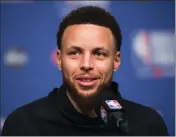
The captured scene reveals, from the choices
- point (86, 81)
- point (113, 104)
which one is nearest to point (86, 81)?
point (86, 81)

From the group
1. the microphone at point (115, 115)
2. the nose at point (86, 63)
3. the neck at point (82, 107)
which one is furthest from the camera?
the neck at point (82, 107)

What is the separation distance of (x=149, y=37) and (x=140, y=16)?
144 mm

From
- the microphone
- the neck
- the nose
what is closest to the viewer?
the microphone

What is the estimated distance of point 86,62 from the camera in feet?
3.10

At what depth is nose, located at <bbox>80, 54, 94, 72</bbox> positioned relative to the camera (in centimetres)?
95

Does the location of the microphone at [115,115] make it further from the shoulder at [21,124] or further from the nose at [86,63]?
the shoulder at [21,124]

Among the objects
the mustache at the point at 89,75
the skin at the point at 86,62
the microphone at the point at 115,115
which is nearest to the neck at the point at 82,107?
the skin at the point at 86,62

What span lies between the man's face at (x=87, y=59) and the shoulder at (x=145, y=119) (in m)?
0.18

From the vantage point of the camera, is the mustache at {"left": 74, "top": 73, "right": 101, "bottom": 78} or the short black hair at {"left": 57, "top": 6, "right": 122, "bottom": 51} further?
the short black hair at {"left": 57, "top": 6, "right": 122, "bottom": 51}

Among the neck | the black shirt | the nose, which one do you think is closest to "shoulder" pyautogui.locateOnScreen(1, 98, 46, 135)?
the black shirt

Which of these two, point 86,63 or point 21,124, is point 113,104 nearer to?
point 86,63

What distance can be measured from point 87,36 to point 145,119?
38 cm

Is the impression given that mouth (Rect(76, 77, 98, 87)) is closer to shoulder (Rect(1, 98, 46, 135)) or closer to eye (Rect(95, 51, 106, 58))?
eye (Rect(95, 51, 106, 58))

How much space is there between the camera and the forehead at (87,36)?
0.99 metres
